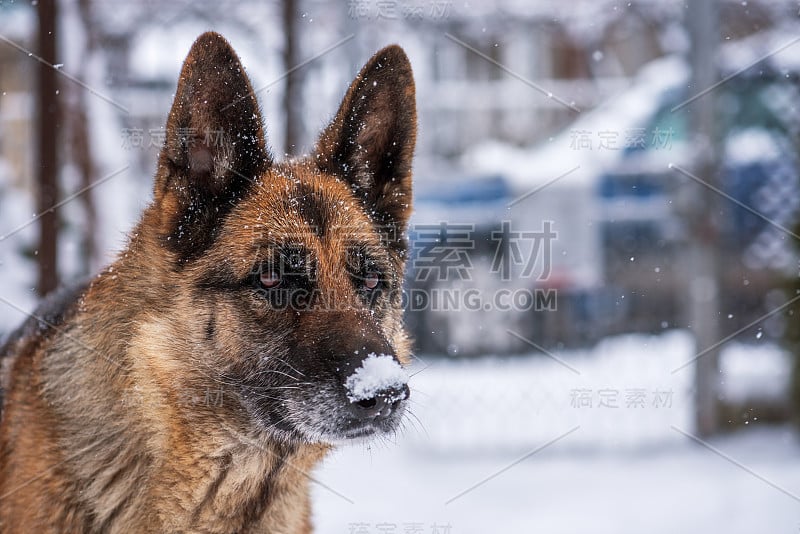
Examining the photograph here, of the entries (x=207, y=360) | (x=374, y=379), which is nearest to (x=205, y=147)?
(x=207, y=360)

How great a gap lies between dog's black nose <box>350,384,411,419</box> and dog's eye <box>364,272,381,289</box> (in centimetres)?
54

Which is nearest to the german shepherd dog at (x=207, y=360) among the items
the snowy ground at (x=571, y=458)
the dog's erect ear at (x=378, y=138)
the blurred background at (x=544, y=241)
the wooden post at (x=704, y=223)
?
the dog's erect ear at (x=378, y=138)

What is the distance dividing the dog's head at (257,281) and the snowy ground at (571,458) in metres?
2.51

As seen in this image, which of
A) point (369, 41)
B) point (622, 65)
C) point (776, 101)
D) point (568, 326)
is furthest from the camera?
point (622, 65)

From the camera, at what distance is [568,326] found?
262 inches

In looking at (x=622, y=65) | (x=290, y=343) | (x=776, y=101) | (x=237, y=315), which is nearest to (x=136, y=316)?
(x=237, y=315)

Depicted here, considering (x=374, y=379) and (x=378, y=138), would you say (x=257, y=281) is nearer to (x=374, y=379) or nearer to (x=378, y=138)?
(x=374, y=379)

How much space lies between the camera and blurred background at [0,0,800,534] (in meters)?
5.00

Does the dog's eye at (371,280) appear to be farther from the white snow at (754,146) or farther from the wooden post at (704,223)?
the white snow at (754,146)

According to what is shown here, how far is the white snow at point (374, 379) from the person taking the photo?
2.29 meters

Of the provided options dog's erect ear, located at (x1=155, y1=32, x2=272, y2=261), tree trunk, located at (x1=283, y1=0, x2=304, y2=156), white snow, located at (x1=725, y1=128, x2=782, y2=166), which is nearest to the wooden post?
white snow, located at (x1=725, y1=128, x2=782, y2=166)

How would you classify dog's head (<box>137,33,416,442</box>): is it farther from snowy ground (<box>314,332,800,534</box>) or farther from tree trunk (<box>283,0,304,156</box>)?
snowy ground (<box>314,332,800,534</box>)

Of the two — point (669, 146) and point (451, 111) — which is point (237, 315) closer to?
point (669, 146)

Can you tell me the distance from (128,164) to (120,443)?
3.51 metres
